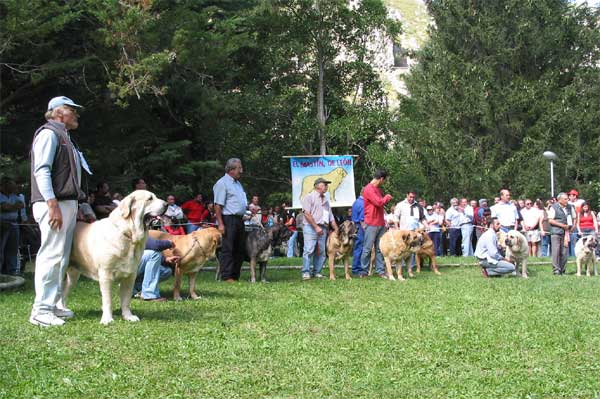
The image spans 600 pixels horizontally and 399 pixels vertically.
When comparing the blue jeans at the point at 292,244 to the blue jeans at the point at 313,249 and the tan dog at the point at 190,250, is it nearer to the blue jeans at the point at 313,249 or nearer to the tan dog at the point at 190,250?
the blue jeans at the point at 313,249

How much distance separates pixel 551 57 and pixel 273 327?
34.7 metres

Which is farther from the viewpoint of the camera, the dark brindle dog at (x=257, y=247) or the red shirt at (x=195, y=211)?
the red shirt at (x=195, y=211)

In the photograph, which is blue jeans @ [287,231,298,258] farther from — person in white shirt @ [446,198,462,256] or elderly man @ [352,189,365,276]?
elderly man @ [352,189,365,276]

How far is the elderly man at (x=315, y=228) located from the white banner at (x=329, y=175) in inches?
267

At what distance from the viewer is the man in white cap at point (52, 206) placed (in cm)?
676

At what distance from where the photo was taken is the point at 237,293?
Answer: 407 inches

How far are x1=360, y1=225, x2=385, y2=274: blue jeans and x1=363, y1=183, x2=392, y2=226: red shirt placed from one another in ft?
0.41

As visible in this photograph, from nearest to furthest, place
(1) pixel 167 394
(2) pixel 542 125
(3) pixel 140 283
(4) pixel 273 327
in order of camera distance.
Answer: (1) pixel 167 394, (4) pixel 273 327, (3) pixel 140 283, (2) pixel 542 125

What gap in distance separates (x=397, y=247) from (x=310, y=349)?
25.2 ft

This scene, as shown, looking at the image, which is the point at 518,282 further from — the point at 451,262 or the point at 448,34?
the point at 448,34

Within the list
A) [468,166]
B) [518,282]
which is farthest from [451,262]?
[468,166]

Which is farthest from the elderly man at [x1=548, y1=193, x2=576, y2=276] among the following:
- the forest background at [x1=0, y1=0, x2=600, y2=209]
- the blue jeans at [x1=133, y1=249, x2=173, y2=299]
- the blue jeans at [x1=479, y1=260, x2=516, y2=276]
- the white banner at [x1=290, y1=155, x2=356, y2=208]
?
the blue jeans at [x1=133, y1=249, x2=173, y2=299]

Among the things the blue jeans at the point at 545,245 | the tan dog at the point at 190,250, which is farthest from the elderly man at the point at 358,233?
the blue jeans at the point at 545,245

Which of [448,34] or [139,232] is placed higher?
[448,34]
